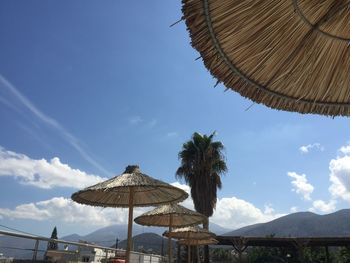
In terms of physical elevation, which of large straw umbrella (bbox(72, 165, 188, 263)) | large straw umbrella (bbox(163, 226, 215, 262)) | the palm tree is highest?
the palm tree

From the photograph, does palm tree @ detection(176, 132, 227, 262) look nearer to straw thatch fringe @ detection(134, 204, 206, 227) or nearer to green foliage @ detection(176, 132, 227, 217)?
green foliage @ detection(176, 132, 227, 217)

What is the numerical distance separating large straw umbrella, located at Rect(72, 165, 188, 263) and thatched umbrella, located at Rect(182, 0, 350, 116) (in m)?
3.88

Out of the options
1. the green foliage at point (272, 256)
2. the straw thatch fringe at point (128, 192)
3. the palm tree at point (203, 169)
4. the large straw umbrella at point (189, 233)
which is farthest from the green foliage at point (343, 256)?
the straw thatch fringe at point (128, 192)

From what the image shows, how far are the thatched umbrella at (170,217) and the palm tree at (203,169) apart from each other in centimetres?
936

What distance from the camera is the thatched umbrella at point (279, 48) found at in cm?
216

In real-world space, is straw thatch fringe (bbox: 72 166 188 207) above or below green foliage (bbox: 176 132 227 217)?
below

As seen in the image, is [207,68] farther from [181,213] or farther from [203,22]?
[181,213]

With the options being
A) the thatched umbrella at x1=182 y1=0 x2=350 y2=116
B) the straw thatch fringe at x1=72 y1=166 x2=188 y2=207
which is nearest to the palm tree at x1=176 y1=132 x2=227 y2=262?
the straw thatch fringe at x1=72 y1=166 x2=188 y2=207

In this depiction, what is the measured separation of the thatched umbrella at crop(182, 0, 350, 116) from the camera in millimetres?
2164

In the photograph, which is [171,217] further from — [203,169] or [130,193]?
[203,169]

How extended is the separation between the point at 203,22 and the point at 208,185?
20.4 metres

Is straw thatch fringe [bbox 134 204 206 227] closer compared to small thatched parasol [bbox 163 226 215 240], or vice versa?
straw thatch fringe [bbox 134 204 206 227]

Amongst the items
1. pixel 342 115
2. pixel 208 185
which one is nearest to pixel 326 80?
pixel 342 115

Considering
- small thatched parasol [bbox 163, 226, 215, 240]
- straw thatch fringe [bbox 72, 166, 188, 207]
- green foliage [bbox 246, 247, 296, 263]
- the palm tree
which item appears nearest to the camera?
straw thatch fringe [bbox 72, 166, 188, 207]
